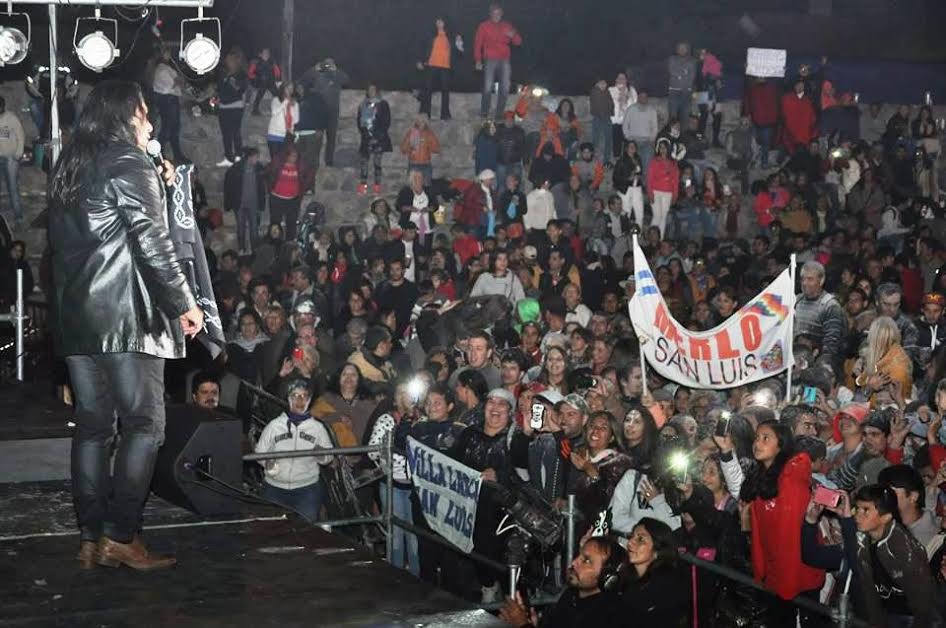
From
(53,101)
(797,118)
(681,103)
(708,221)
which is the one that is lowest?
(708,221)

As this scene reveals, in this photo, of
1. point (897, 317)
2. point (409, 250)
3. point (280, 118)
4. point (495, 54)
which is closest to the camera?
point (897, 317)

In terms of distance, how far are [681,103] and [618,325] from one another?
8.27 m

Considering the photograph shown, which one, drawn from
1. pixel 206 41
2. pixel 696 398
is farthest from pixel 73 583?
pixel 206 41

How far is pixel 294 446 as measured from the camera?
945 cm

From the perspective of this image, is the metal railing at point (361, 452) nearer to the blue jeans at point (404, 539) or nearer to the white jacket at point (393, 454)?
the white jacket at point (393, 454)

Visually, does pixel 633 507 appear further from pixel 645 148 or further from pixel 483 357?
pixel 645 148

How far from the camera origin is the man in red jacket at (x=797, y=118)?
68.8 ft

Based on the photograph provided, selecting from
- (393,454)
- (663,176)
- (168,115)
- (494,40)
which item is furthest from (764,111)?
(393,454)

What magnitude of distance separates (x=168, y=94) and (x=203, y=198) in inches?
52.7

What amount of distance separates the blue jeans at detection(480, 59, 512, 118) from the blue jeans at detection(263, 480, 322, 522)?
11600 millimetres

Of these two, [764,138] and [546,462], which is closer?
[546,462]

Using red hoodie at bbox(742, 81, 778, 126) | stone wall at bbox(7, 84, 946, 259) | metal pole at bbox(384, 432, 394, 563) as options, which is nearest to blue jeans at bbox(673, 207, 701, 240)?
stone wall at bbox(7, 84, 946, 259)

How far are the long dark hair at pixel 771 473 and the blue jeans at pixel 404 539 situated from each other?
98.7 inches

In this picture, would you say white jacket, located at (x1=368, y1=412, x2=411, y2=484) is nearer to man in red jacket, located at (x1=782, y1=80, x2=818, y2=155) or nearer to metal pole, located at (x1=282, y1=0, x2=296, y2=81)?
metal pole, located at (x1=282, y1=0, x2=296, y2=81)
